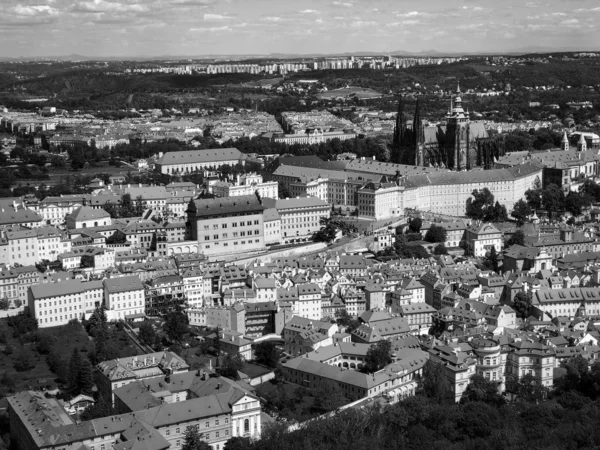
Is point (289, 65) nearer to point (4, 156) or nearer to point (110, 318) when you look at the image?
point (4, 156)

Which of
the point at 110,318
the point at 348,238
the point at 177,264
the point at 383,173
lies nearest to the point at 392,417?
the point at 110,318

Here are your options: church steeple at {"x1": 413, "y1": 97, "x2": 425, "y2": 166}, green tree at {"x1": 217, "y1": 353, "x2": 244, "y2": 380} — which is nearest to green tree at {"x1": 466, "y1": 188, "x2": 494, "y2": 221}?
church steeple at {"x1": 413, "y1": 97, "x2": 425, "y2": 166}

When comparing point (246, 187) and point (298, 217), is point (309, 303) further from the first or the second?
point (246, 187)

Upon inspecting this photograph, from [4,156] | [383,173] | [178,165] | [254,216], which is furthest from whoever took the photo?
[4,156]

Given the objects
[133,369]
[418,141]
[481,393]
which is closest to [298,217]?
[418,141]

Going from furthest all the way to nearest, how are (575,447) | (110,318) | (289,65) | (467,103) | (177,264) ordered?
(289,65), (467,103), (177,264), (110,318), (575,447)

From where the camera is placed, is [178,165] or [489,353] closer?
[489,353]

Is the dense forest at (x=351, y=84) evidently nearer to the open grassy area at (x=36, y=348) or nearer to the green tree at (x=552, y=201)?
the green tree at (x=552, y=201)
